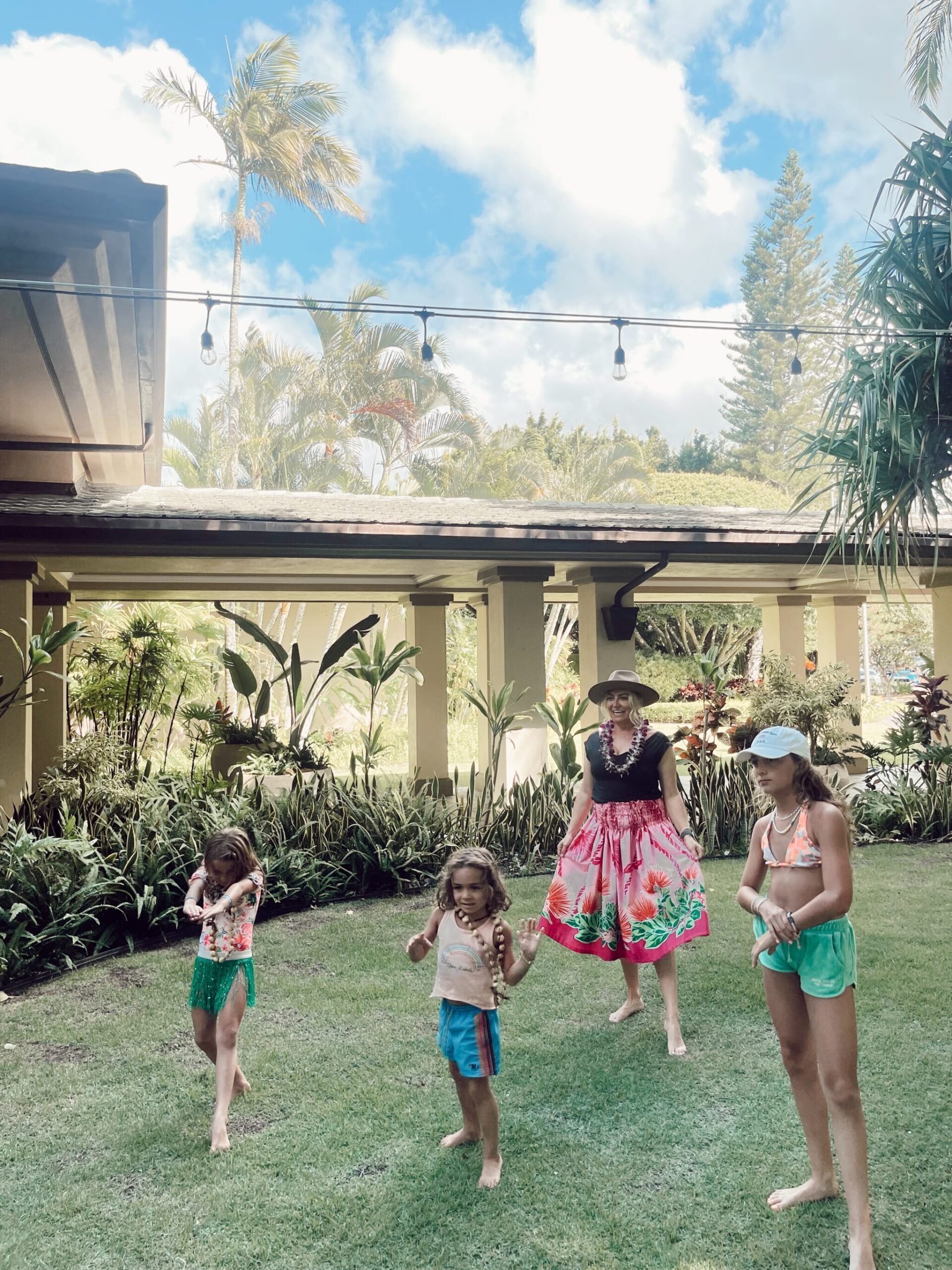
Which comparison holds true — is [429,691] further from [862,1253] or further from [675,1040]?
[862,1253]

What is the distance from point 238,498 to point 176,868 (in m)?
5.13

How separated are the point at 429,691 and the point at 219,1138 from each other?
9683 millimetres

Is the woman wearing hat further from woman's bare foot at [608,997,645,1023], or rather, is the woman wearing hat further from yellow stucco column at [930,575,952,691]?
yellow stucco column at [930,575,952,691]

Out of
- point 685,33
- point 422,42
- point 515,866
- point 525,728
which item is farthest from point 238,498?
point 685,33

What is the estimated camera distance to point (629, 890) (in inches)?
188

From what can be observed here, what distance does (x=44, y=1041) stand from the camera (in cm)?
496

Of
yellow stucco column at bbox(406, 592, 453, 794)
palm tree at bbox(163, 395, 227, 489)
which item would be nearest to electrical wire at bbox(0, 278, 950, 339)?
yellow stucco column at bbox(406, 592, 453, 794)

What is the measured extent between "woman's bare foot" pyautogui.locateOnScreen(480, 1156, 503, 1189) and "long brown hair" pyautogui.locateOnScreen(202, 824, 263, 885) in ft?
4.64

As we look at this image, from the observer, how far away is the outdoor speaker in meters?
10.2

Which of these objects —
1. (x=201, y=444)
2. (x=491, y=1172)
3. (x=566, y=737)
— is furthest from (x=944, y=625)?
(x=201, y=444)

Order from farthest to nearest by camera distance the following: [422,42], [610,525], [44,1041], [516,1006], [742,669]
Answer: [422,42], [742,669], [610,525], [516,1006], [44,1041]

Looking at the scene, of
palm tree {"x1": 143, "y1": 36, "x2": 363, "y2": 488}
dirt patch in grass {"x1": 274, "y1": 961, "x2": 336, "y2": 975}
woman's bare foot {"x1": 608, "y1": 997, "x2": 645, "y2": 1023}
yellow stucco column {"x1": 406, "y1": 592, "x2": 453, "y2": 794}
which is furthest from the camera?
palm tree {"x1": 143, "y1": 36, "x2": 363, "y2": 488}

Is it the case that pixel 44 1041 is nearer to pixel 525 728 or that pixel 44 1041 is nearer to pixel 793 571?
pixel 525 728

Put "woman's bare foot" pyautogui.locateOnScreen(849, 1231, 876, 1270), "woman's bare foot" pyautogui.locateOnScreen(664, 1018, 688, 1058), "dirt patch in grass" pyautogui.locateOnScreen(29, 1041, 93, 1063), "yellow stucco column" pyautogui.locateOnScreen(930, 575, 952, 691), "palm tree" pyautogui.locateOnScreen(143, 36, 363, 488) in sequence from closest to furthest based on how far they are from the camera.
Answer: "woman's bare foot" pyautogui.locateOnScreen(849, 1231, 876, 1270) < "woman's bare foot" pyautogui.locateOnScreen(664, 1018, 688, 1058) < "dirt patch in grass" pyautogui.locateOnScreen(29, 1041, 93, 1063) < "yellow stucco column" pyautogui.locateOnScreen(930, 575, 952, 691) < "palm tree" pyautogui.locateOnScreen(143, 36, 363, 488)
